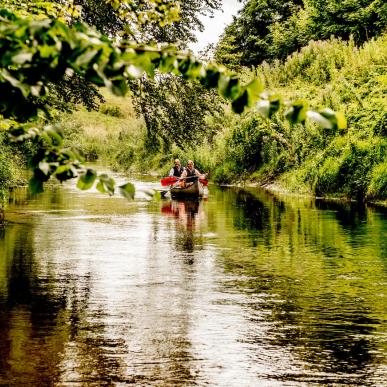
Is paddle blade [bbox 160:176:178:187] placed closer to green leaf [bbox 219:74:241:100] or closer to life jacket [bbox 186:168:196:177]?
life jacket [bbox 186:168:196:177]

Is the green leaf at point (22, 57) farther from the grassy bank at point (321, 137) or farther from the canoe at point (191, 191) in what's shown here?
the canoe at point (191, 191)

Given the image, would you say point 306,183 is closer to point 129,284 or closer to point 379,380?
point 129,284

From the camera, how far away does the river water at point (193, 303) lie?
7082 mm

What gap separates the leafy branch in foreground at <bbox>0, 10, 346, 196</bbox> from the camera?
103 inches

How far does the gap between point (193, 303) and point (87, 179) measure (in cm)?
719

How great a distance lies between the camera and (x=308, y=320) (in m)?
8.95

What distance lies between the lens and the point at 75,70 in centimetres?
287

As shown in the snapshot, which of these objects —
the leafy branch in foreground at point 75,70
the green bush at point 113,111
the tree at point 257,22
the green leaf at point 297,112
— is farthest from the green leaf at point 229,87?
the green bush at point 113,111

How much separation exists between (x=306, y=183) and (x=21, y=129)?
2677 cm

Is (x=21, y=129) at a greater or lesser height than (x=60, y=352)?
greater

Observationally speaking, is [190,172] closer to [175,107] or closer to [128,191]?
[175,107]

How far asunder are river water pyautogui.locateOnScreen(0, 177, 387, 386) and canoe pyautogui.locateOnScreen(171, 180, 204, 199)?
763 centimetres

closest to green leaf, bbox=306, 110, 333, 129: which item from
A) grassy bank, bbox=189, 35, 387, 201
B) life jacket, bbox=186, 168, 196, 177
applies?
grassy bank, bbox=189, 35, 387, 201

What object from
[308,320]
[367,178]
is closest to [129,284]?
[308,320]
